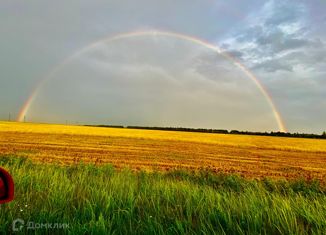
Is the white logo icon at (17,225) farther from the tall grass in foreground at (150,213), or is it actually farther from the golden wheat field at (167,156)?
the golden wheat field at (167,156)

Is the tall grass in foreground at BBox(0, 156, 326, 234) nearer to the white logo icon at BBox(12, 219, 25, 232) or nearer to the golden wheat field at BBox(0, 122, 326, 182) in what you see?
the white logo icon at BBox(12, 219, 25, 232)

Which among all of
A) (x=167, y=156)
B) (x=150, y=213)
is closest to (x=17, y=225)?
(x=150, y=213)

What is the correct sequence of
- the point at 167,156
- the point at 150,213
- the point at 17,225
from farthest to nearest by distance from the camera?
the point at 167,156, the point at 150,213, the point at 17,225

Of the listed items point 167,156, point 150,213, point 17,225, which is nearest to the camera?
point 17,225

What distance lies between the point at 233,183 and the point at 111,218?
201 inches

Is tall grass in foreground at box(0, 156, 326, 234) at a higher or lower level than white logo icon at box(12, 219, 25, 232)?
higher

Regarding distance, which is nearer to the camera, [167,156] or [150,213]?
[150,213]

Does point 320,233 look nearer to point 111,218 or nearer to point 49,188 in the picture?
point 111,218

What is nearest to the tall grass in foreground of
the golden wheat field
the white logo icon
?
the white logo icon

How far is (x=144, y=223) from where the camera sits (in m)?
3.73

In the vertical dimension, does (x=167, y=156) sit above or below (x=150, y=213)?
below

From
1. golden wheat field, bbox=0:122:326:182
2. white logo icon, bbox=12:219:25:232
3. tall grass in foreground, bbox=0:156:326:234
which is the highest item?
tall grass in foreground, bbox=0:156:326:234

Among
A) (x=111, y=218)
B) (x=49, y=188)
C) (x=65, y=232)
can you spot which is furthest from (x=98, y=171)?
(x=65, y=232)

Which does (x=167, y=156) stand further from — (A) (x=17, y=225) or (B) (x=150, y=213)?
(A) (x=17, y=225)
